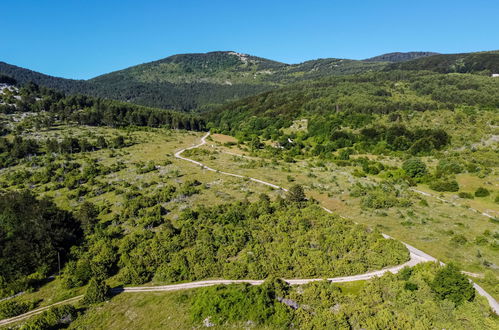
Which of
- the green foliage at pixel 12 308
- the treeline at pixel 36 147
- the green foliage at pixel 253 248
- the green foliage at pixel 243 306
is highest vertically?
the treeline at pixel 36 147

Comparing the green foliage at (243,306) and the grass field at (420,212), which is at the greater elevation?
the grass field at (420,212)

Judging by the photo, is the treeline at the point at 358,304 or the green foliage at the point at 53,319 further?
the green foliage at the point at 53,319

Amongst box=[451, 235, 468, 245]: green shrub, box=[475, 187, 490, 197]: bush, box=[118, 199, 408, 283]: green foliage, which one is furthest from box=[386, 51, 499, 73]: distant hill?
box=[118, 199, 408, 283]: green foliage

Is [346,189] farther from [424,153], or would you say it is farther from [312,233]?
[424,153]

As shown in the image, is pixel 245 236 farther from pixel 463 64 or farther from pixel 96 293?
pixel 463 64

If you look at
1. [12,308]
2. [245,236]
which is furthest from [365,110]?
[12,308]

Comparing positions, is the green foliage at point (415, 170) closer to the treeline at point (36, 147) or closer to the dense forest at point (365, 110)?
the dense forest at point (365, 110)

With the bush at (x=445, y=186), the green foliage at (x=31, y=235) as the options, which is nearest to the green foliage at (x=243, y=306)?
the green foliage at (x=31, y=235)

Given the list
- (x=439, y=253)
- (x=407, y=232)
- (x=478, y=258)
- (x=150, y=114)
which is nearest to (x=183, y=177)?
(x=407, y=232)
